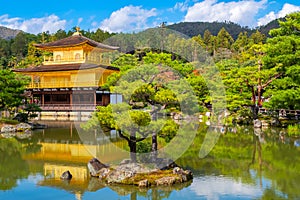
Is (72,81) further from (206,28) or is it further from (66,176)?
(206,28)

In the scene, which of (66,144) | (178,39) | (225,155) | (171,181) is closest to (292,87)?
(225,155)

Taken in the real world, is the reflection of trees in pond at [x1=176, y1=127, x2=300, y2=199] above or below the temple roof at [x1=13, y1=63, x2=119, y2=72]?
below

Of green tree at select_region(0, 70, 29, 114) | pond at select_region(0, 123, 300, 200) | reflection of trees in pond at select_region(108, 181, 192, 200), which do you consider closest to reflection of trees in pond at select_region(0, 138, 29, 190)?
pond at select_region(0, 123, 300, 200)

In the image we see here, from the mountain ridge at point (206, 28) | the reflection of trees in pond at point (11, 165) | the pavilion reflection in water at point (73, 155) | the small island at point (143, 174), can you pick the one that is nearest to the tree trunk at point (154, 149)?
the small island at point (143, 174)

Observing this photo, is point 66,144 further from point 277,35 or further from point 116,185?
point 277,35

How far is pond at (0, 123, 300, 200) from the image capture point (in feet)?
23.9

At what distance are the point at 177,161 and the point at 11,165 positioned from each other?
475 centimetres

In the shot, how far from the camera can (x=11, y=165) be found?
33.4ft

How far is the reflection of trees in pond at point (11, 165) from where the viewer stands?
840 centimetres

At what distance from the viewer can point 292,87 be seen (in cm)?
1862

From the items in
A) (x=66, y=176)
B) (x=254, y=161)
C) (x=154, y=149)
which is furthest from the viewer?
(x=254, y=161)

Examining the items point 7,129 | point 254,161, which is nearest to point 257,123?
point 254,161

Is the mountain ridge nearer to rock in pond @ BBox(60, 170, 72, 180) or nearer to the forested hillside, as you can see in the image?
the forested hillside

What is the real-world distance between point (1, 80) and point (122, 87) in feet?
40.4
